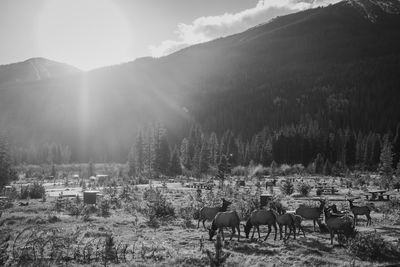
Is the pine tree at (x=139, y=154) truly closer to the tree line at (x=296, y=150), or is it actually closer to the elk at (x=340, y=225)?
the tree line at (x=296, y=150)

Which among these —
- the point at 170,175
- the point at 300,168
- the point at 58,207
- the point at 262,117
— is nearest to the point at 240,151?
the point at 300,168

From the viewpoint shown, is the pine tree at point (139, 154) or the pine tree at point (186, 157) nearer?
the pine tree at point (139, 154)

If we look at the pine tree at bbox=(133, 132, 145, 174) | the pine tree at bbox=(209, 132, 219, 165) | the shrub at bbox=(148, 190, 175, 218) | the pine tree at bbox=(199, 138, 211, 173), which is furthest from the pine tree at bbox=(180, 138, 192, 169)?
the shrub at bbox=(148, 190, 175, 218)

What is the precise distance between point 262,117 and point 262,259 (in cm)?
17725

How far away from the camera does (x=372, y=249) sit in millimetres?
12227

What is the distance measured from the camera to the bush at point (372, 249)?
12.0 meters

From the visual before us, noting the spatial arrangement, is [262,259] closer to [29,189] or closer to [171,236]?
[171,236]

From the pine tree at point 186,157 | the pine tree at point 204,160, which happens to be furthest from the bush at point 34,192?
the pine tree at point 186,157

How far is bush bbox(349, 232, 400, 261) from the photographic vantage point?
12.0 metres

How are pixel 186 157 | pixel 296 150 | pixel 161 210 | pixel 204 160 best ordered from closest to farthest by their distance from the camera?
pixel 161 210
pixel 204 160
pixel 186 157
pixel 296 150

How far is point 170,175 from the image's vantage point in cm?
7544

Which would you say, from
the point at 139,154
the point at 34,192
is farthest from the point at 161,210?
the point at 139,154

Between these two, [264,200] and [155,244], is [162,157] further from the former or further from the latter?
[155,244]

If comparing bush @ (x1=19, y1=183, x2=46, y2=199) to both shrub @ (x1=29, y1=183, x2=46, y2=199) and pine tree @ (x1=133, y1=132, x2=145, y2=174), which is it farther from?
pine tree @ (x1=133, y1=132, x2=145, y2=174)
